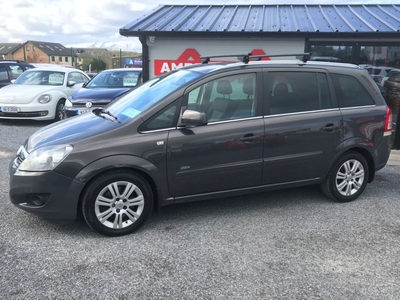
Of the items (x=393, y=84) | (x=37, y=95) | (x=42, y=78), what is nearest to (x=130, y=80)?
(x=37, y=95)

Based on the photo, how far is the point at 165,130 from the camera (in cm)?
368

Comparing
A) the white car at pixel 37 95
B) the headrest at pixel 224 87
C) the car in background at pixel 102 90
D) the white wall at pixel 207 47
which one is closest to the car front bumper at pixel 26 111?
the white car at pixel 37 95

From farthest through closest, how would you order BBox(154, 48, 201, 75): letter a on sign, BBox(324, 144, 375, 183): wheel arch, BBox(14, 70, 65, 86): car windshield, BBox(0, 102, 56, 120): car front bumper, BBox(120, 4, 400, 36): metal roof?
BBox(14, 70, 65, 86): car windshield, BBox(0, 102, 56, 120): car front bumper, BBox(154, 48, 201, 75): letter a on sign, BBox(120, 4, 400, 36): metal roof, BBox(324, 144, 375, 183): wheel arch

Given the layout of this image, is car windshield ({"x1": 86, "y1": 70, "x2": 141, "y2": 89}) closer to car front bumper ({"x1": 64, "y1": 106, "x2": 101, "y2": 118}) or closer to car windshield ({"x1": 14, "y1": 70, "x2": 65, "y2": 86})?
car front bumper ({"x1": 64, "y1": 106, "x2": 101, "y2": 118})

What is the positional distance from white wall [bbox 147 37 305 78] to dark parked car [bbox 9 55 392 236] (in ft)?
13.1

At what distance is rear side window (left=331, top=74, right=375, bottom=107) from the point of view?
14.6 feet

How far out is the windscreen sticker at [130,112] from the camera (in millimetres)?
3772

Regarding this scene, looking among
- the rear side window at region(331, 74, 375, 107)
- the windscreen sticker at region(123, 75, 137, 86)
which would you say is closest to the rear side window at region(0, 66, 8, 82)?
the windscreen sticker at region(123, 75, 137, 86)

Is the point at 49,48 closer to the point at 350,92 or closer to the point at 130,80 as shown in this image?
the point at 130,80

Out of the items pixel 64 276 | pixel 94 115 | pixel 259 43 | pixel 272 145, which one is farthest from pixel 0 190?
pixel 259 43

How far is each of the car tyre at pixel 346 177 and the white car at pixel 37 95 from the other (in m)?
→ 7.65

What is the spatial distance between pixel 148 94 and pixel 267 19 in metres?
5.99

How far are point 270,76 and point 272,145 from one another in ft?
2.57

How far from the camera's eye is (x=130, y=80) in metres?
9.71
